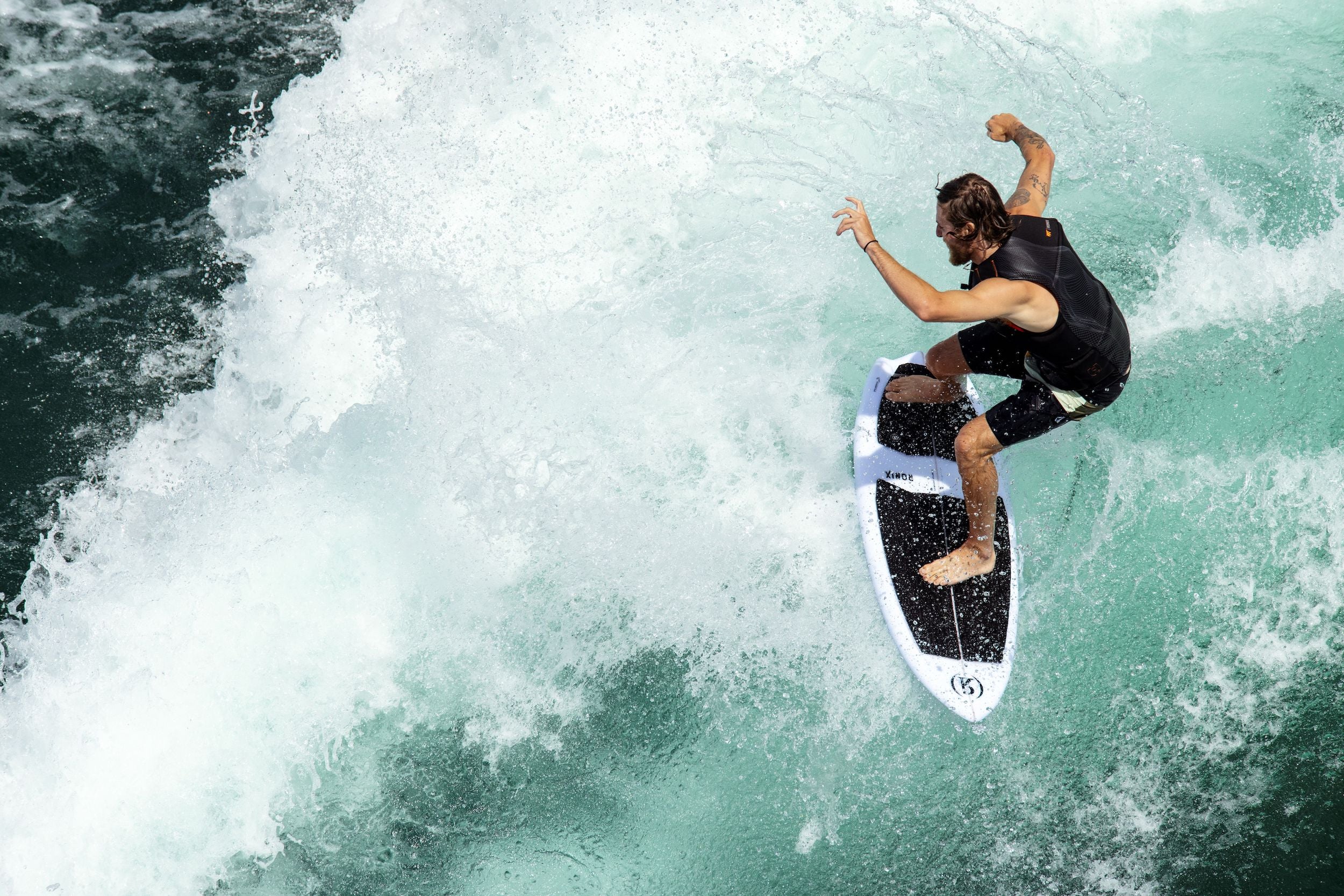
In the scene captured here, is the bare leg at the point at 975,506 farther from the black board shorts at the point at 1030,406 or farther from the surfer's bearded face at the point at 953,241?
the surfer's bearded face at the point at 953,241

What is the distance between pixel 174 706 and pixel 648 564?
266 cm

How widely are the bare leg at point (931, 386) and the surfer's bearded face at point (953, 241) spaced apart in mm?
1293

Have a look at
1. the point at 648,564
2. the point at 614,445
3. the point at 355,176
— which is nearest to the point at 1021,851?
the point at 648,564

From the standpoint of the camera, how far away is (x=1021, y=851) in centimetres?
446

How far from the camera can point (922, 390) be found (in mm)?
4996

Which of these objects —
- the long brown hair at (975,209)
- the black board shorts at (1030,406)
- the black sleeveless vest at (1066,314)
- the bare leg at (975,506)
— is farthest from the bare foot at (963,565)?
the long brown hair at (975,209)

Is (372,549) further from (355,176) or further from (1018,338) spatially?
(1018,338)

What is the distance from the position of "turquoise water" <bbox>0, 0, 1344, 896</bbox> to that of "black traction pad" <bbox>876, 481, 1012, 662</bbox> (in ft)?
0.70

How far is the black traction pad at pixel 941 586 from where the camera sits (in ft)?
14.8

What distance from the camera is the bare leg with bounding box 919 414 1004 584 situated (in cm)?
406

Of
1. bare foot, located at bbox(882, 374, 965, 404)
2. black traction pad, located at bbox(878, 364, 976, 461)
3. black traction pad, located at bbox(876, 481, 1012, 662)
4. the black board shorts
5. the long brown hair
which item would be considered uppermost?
the long brown hair

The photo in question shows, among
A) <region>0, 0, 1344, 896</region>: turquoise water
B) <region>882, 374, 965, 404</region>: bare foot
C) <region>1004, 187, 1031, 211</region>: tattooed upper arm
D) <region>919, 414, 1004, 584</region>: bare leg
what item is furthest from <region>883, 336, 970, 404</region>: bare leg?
<region>1004, 187, 1031, 211</region>: tattooed upper arm

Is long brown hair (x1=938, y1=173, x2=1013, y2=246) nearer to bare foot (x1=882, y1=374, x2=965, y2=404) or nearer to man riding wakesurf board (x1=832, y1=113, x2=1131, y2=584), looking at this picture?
man riding wakesurf board (x1=832, y1=113, x2=1131, y2=584)

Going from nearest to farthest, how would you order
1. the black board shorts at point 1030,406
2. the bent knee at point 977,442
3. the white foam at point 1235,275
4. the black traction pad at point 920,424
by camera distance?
the black board shorts at point 1030,406
the bent knee at point 977,442
the black traction pad at point 920,424
the white foam at point 1235,275
